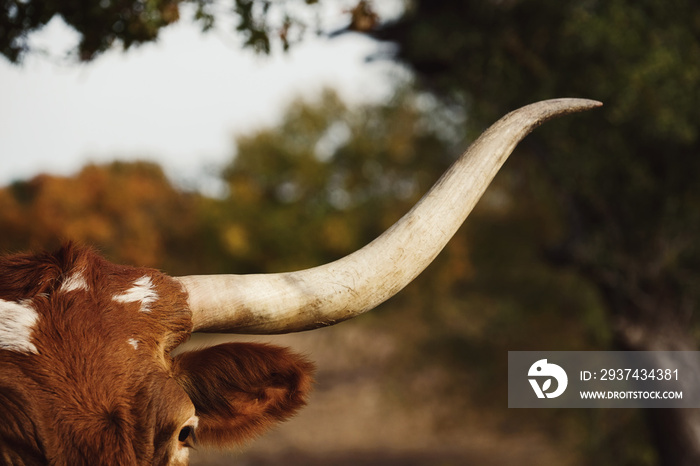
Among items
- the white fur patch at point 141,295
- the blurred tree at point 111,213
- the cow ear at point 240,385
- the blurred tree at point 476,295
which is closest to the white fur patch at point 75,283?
the white fur patch at point 141,295

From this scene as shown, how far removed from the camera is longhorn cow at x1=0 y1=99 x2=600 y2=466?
1.96 metres

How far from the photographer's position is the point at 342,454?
1598cm

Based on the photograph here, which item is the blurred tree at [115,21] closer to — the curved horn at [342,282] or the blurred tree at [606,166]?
the curved horn at [342,282]

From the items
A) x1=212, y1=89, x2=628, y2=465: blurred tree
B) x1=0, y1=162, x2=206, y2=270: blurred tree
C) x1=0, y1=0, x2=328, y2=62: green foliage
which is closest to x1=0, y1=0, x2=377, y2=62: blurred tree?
x1=0, y1=0, x2=328, y2=62: green foliage

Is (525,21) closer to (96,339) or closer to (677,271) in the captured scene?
(677,271)

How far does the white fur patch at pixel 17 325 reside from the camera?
79.7 inches

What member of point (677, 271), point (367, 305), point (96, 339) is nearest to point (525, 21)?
point (677, 271)

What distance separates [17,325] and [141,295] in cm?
40

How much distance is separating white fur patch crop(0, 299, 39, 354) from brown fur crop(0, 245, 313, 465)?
17 mm

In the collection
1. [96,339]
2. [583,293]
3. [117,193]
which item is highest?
[117,193]

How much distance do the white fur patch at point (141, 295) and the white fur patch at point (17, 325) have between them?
0.26 metres

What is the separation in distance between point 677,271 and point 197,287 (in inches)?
245

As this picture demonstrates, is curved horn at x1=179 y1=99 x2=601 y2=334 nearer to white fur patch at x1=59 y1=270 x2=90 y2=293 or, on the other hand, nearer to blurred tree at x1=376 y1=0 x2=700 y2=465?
white fur patch at x1=59 y1=270 x2=90 y2=293

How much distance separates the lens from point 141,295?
92.1 inches
